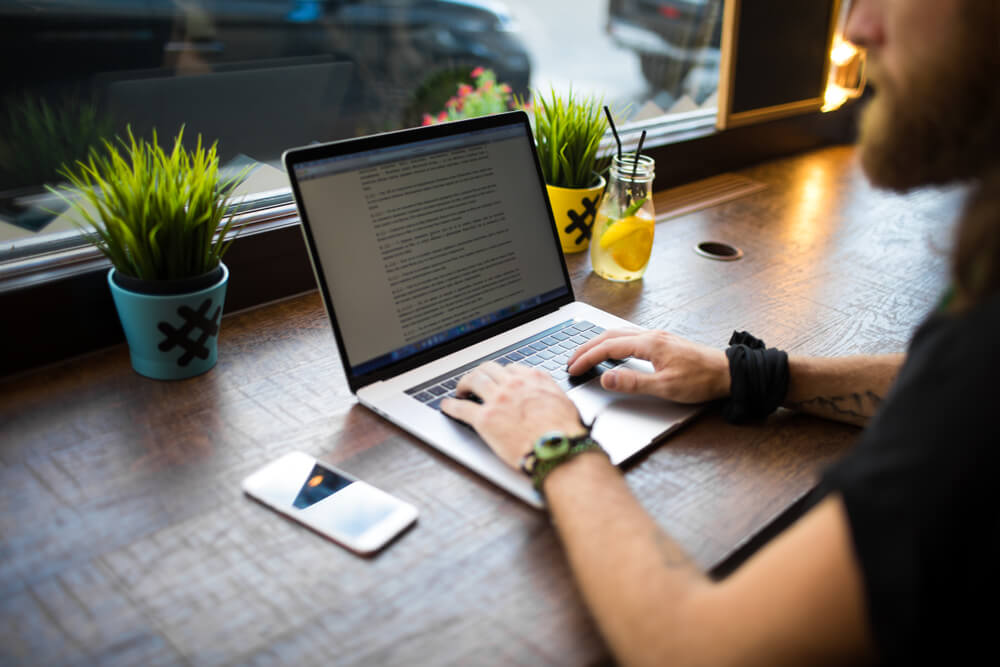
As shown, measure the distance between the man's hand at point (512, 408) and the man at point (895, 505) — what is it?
5 cm

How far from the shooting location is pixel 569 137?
4.36ft

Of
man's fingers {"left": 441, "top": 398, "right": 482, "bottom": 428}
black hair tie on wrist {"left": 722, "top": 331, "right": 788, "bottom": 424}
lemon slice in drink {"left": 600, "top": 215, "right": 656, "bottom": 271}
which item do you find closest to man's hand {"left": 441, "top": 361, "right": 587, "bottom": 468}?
man's fingers {"left": 441, "top": 398, "right": 482, "bottom": 428}

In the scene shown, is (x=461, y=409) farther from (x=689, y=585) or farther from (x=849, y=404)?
(x=849, y=404)

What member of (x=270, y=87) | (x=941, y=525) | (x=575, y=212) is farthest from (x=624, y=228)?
(x=270, y=87)

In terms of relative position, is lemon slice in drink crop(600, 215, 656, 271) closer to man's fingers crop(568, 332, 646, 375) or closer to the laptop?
the laptop

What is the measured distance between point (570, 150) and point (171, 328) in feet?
2.45

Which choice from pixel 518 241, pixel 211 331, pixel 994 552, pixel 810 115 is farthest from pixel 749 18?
pixel 994 552

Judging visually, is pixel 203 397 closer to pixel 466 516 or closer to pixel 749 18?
pixel 466 516

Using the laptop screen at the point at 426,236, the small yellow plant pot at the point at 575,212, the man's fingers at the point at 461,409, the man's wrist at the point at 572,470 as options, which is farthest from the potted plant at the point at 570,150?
the man's wrist at the point at 572,470

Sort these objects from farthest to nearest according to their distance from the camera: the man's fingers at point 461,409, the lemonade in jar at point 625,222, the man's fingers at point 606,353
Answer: the lemonade in jar at point 625,222 < the man's fingers at point 606,353 < the man's fingers at point 461,409

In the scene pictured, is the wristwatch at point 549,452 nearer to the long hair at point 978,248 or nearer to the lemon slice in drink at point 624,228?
the long hair at point 978,248

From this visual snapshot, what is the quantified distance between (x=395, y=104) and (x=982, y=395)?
3.07 metres

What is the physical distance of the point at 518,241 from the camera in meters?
1.08

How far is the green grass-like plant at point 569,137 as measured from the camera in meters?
1.33
